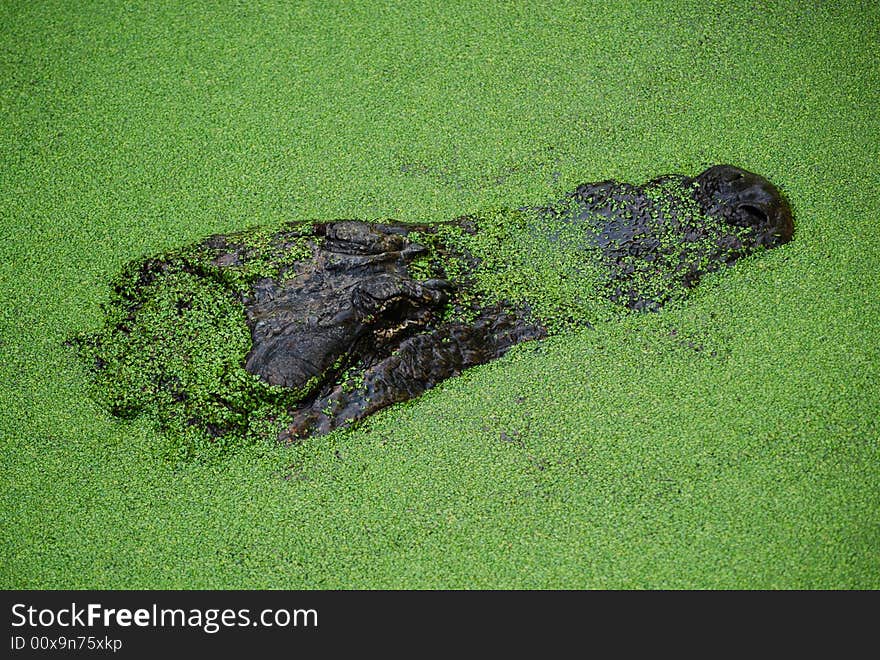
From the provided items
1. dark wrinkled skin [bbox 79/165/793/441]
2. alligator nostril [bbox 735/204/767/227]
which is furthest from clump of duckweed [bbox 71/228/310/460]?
alligator nostril [bbox 735/204/767/227]

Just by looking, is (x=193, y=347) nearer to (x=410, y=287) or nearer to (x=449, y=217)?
(x=410, y=287)

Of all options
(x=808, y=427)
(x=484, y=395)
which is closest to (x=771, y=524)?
(x=808, y=427)

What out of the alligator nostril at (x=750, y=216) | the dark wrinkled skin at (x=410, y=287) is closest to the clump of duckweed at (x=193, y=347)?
the dark wrinkled skin at (x=410, y=287)

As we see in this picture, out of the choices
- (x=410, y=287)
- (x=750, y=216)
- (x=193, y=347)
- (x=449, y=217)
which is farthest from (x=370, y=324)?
(x=750, y=216)

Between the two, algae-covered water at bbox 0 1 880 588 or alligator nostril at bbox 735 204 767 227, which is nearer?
algae-covered water at bbox 0 1 880 588

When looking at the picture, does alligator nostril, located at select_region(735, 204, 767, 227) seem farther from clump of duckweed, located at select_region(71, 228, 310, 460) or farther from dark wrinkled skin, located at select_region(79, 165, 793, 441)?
clump of duckweed, located at select_region(71, 228, 310, 460)

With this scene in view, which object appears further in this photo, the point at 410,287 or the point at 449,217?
the point at 449,217
